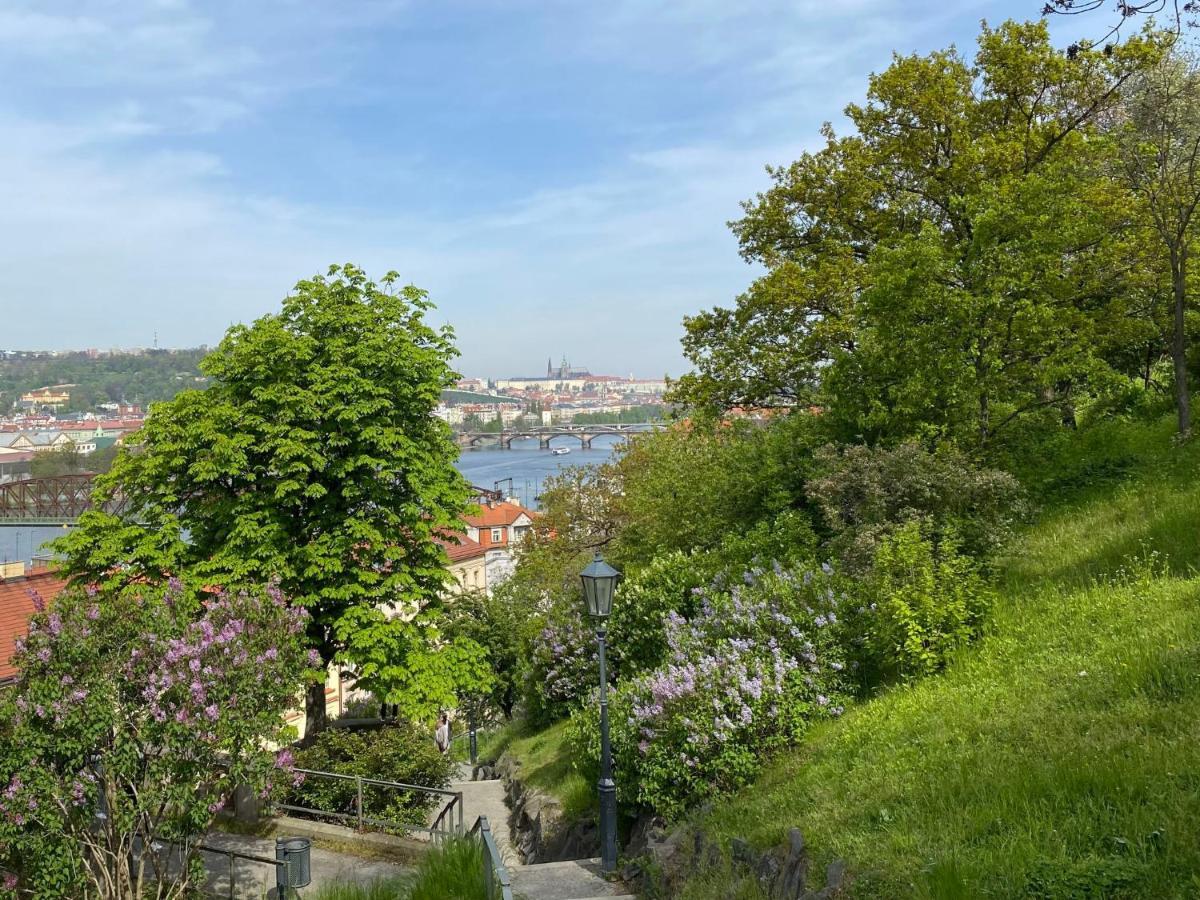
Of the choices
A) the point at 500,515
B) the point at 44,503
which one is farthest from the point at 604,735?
the point at 44,503

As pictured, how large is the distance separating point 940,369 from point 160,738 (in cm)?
1261

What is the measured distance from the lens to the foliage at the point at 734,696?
399 inches

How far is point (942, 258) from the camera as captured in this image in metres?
15.4

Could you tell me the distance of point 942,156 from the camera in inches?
798

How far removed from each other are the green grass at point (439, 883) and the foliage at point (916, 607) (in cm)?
539

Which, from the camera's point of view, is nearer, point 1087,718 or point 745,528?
point 1087,718

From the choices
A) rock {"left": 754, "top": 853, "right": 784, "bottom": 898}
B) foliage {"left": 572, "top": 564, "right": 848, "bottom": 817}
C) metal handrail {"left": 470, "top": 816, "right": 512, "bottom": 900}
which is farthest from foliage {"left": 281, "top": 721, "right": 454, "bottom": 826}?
rock {"left": 754, "top": 853, "right": 784, "bottom": 898}

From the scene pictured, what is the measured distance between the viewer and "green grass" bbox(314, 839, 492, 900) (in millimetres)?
8047

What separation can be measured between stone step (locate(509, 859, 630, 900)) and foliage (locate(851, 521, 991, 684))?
4.18m

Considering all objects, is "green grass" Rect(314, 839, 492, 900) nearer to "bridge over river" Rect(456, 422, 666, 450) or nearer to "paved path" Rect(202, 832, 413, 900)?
"paved path" Rect(202, 832, 413, 900)

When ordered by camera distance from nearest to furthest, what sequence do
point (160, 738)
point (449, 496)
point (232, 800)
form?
point (160, 738) → point (232, 800) → point (449, 496)

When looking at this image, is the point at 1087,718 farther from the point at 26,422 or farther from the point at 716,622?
the point at 26,422

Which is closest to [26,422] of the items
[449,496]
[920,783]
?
[449,496]

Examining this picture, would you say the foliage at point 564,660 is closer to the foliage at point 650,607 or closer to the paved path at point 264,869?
the foliage at point 650,607
